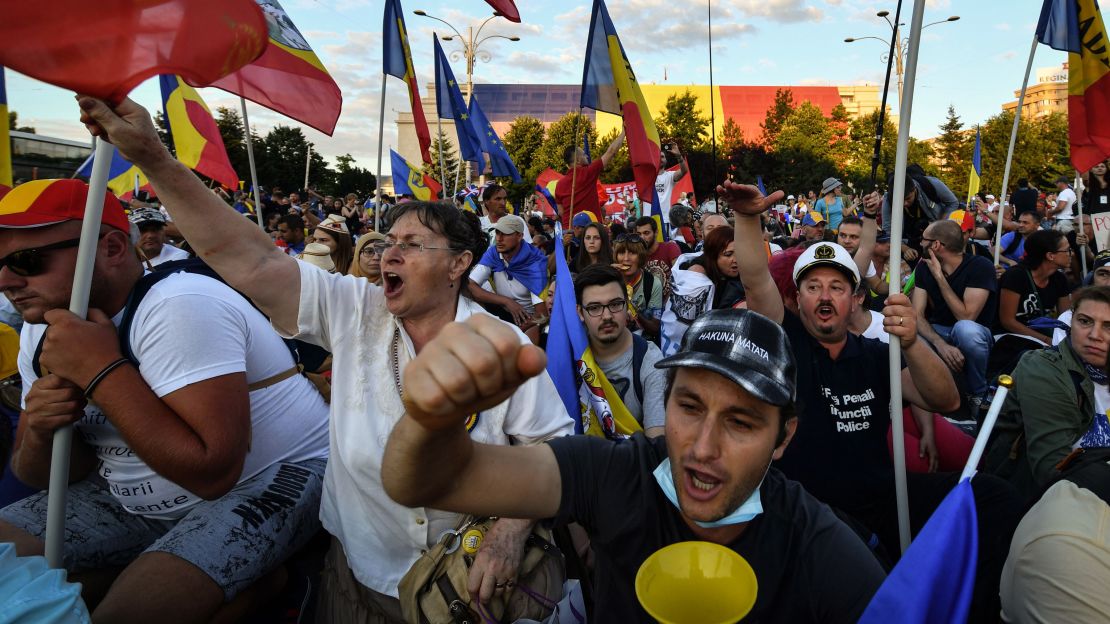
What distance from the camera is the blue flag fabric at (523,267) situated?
21.6 feet

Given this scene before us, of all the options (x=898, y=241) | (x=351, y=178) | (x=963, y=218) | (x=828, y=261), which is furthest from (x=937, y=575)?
(x=351, y=178)

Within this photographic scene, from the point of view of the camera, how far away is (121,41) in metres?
1.62

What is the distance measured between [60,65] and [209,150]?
260 cm

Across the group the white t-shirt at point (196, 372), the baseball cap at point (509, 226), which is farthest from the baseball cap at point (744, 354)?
the baseball cap at point (509, 226)

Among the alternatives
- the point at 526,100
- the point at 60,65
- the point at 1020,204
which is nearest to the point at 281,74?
the point at 60,65

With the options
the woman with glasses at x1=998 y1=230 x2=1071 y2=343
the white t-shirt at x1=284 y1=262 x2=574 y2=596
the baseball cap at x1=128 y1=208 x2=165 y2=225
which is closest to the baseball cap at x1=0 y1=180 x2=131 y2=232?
the white t-shirt at x1=284 y1=262 x2=574 y2=596

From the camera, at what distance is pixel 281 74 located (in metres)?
2.90

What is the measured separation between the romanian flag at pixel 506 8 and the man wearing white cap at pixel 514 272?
10.2ft

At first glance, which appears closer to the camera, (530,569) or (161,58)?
(161,58)

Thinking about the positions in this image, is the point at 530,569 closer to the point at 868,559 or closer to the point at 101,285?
the point at 868,559

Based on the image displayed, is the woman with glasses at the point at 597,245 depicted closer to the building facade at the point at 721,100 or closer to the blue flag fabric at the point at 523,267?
the blue flag fabric at the point at 523,267

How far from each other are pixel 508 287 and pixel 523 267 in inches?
10.4

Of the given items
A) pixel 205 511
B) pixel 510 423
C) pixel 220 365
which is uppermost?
pixel 220 365

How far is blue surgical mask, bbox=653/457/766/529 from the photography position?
5.02 ft
